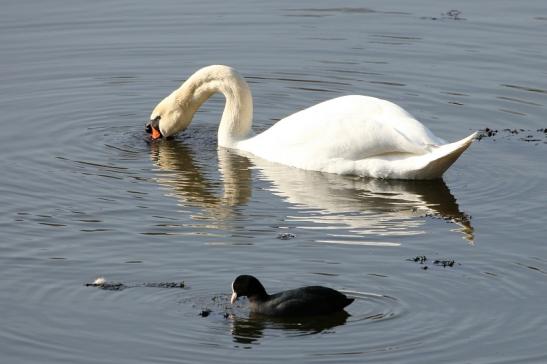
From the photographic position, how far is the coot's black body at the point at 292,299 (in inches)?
431

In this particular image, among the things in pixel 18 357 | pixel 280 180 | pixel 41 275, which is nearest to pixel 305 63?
pixel 280 180

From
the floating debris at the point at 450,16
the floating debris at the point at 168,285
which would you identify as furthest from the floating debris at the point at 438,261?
the floating debris at the point at 450,16

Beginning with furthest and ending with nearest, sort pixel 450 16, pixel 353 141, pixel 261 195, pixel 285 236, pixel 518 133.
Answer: pixel 450 16 < pixel 518 133 < pixel 353 141 < pixel 261 195 < pixel 285 236

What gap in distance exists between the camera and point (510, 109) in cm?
1752

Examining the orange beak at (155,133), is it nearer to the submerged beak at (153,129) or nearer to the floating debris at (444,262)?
the submerged beak at (153,129)

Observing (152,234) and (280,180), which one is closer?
(152,234)

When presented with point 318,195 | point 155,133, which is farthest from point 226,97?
point 318,195

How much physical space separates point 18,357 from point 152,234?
2.94 m

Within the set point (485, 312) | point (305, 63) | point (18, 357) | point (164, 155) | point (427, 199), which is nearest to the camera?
point (18, 357)

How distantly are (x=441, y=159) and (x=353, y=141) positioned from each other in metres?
0.99

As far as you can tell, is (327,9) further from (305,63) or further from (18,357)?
(18,357)

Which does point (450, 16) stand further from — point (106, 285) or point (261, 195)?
point (106, 285)

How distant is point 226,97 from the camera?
1703 cm

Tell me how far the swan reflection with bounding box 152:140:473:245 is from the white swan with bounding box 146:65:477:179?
0.12 meters
